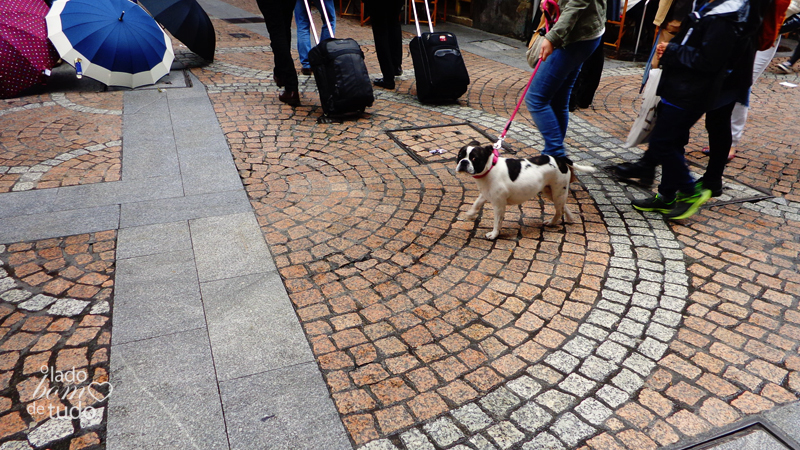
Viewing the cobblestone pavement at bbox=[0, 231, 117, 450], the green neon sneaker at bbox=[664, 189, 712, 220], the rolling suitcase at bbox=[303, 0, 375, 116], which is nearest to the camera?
the cobblestone pavement at bbox=[0, 231, 117, 450]

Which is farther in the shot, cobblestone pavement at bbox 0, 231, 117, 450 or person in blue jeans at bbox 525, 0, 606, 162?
person in blue jeans at bbox 525, 0, 606, 162

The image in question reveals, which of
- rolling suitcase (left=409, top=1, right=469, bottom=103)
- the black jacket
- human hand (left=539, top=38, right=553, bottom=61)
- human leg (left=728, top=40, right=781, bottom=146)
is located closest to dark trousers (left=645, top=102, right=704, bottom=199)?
the black jacket

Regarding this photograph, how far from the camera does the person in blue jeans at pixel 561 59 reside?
4.10m

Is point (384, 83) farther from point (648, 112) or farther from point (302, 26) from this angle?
point (648, 112)

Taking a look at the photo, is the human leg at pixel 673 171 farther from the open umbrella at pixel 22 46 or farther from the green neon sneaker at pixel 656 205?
the open umbrella at pixel 22 46

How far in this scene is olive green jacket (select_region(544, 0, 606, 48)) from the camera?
406 centimetres

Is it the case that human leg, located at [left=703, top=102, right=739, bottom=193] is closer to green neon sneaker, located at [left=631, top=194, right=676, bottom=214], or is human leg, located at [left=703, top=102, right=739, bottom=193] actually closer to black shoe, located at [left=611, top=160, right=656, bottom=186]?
green neon sneaker, located at [left=631, top=194, right=676, bottom=214]

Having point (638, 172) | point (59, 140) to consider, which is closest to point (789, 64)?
point (638, 172)

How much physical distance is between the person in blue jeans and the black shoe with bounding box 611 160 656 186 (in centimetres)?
68

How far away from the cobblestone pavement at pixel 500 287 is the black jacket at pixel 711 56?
108cm

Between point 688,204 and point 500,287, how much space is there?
2.01 m

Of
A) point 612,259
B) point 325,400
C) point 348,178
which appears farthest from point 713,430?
point 348,178

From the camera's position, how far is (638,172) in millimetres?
4957

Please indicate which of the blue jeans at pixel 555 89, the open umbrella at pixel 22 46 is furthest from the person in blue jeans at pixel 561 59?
the open umbrella at pixel 22 46
